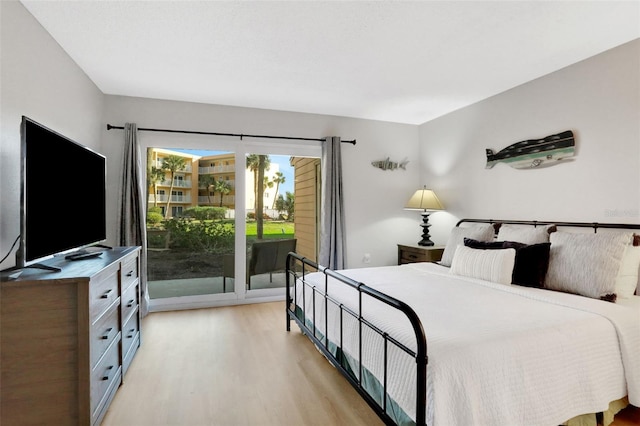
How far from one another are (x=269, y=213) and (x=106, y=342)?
2583 mm

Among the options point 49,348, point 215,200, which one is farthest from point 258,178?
point 49,348

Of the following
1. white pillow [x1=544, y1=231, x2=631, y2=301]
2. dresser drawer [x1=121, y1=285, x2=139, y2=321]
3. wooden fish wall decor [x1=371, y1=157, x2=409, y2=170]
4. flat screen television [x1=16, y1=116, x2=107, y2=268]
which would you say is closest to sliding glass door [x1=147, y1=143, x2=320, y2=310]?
wooden fish wall decor [x1=371, y1=157, x2=409, y2=170]

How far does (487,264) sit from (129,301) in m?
2.85

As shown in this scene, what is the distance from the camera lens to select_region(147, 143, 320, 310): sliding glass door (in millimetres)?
4039

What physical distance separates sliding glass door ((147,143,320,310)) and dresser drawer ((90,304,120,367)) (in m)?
1.84

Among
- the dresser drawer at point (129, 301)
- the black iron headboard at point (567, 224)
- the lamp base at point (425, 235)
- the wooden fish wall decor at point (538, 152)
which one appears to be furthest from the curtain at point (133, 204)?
the wooden fish wall decor at point (538, 152)

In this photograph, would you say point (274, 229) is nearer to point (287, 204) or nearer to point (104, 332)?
point (287, 204)

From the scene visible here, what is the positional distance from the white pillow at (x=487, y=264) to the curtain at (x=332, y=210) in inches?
65.8

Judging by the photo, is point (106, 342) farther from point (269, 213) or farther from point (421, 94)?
point (421, 94)

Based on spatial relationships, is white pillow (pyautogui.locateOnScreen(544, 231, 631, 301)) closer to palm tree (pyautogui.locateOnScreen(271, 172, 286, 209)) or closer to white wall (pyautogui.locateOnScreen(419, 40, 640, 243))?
white wall (pyautogui.locateOnScreen(419, 40, 640, 243))

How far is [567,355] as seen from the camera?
1.71 meters

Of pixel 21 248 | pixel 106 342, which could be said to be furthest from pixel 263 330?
pixel 21 248

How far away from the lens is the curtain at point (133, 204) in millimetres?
3641

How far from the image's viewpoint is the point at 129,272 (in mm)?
2646
